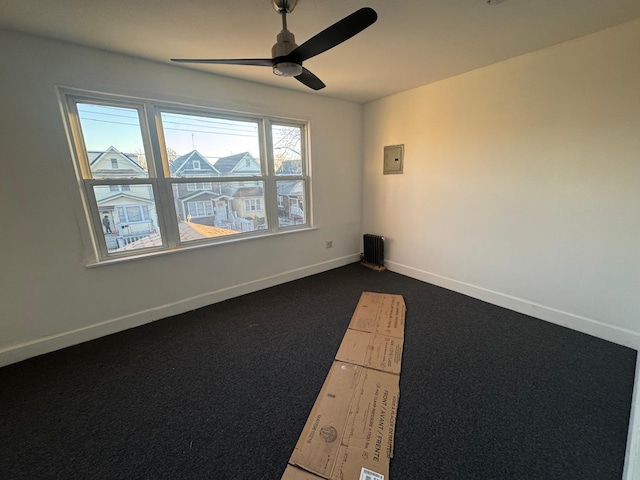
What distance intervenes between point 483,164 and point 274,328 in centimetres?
272

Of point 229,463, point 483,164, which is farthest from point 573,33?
point 229,463

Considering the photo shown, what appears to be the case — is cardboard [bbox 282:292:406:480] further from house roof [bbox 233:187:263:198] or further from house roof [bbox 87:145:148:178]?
house roof [bbox 87:145:148:178]

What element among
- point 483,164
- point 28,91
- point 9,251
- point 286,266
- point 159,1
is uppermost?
point 159,1

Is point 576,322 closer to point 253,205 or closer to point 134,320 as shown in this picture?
point 253,205

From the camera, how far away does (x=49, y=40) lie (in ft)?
6.09

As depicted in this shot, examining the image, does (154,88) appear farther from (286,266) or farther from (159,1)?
(286,266)

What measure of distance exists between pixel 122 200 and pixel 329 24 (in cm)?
226

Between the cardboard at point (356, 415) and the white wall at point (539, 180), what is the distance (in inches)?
53.9

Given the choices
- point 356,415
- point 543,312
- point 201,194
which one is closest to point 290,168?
point 201,194

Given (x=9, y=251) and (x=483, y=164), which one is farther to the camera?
(x=483, y=164)

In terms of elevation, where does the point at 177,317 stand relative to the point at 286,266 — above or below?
below

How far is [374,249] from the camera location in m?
3.85

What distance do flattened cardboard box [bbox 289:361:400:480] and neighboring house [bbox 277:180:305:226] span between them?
2.08m

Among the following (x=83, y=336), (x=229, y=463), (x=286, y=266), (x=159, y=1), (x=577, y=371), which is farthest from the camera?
(x=286, y=266)
